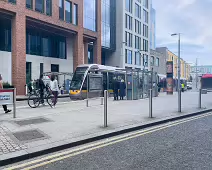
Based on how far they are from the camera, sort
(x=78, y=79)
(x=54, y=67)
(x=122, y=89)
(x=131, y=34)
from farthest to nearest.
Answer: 1. (x=131, y=34)
2. (x=54, y=67)
3. (x=78, y=79)
4. (x=122, y=89)

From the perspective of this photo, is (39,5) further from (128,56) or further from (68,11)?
(128,56)

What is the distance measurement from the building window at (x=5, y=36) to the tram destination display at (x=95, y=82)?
12.1 metres

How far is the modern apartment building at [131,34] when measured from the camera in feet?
150

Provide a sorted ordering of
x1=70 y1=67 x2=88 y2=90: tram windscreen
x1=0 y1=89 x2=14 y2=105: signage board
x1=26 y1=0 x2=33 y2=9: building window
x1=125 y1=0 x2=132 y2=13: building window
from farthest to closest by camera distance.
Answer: x1=125 y1=0 x2=132 y2=13: building window → x1=26 y1=0 x2=33 y2=9: building window → x1=70 y1=67 x2=88 y2=90: tram windscreen → x1=0 y1=89 x2=14 y2=105: signage board

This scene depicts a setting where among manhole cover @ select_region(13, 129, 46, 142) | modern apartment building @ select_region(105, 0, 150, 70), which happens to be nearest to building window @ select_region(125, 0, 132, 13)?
modern apartment building @ select_region(105, 0, 150, 70)

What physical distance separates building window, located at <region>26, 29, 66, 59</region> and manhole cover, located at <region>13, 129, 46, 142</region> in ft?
75.6

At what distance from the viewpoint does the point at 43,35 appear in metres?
29.8

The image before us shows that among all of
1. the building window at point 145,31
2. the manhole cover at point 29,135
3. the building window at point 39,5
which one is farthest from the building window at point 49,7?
the building window at point 145,31

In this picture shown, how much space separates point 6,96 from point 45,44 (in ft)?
74.6

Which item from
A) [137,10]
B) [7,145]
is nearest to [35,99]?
[7,145]

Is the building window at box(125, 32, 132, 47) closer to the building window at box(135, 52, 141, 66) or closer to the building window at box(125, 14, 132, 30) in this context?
the building window at box(125, 14, 132, 30)

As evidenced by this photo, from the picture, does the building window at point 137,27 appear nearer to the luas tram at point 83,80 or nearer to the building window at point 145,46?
the building window at point 145,46

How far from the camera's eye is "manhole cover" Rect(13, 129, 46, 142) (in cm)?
550

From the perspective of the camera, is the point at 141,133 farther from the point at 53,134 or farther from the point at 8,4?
the point at 8,4
